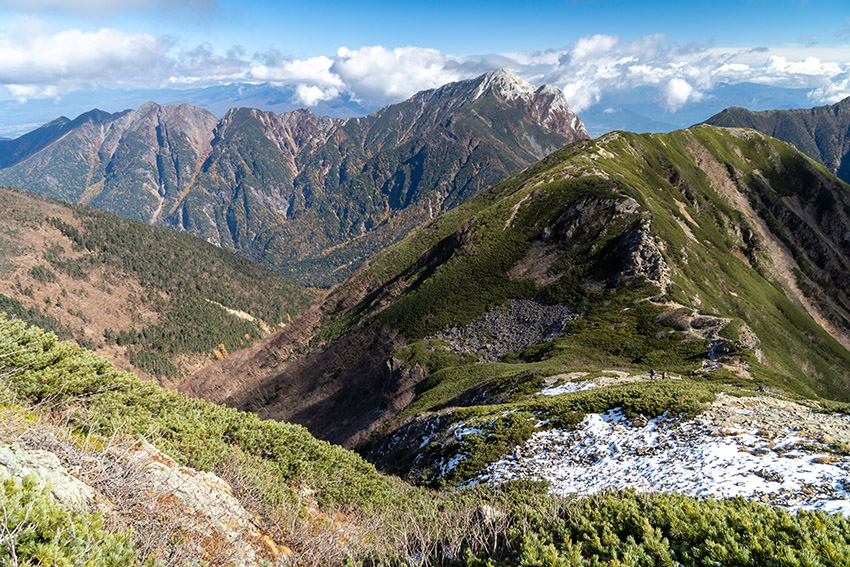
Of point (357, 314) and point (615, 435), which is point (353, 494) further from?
point (357, 314)

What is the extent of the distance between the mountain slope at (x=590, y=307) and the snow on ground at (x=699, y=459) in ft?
5.49

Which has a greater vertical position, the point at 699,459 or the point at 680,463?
the point at 699,459

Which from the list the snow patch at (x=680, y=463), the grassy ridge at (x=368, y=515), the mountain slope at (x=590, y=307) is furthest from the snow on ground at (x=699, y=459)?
the grassy ridge at (x=368, y=515)

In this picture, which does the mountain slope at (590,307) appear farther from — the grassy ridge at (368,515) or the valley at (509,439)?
the grassy ridge at (368,515)

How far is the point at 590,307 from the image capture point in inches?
2625

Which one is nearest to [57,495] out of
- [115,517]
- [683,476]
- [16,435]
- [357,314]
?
[115,517]

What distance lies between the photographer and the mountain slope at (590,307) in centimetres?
4053

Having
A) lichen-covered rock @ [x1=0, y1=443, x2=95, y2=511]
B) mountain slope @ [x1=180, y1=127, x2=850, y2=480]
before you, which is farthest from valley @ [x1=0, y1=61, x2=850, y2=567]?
mountain slope @ [x1=180, y1=127, x2=850, y2=480]

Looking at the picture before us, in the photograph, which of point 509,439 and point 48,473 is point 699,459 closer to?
point 509,439

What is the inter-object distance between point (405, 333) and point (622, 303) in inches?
1785

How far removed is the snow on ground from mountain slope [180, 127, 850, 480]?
5.49ft

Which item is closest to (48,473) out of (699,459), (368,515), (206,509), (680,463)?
(206,509)

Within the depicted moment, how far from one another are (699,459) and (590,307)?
173 feet

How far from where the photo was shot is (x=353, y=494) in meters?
15.6
